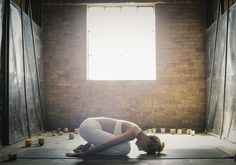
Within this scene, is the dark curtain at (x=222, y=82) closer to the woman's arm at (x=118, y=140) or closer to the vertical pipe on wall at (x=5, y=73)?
the woman's arm at (x=118, y=140)

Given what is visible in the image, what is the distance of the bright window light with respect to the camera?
9.13m

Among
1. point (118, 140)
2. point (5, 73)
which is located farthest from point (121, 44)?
point (118, 140)

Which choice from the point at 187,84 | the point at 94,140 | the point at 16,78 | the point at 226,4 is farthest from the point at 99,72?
the point at 94,140

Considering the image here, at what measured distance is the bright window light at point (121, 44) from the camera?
9133 mm

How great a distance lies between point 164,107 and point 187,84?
2.74 ft

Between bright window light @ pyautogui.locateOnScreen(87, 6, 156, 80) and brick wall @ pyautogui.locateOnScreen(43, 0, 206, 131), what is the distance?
0.60ft

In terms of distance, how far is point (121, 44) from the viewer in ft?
30.1

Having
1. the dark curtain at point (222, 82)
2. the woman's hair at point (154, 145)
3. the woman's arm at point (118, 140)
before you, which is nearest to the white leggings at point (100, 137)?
the woman's arm at point (118, 140)

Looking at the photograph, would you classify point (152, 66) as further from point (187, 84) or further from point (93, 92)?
point (93, 92)

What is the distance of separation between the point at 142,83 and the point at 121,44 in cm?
115

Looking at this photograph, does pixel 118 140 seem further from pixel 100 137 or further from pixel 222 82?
pixel 222 82

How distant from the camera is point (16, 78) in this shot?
671cm

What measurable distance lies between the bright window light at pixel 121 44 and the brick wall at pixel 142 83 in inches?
7.2

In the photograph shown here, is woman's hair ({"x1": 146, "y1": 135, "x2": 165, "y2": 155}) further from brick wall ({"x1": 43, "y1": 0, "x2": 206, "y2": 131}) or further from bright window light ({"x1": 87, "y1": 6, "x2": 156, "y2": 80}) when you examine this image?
bright window light ({"x1": 87, "y1": 6, "x2": 156, "y2": 80})
